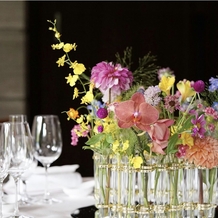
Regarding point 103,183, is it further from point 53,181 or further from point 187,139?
point 53,181

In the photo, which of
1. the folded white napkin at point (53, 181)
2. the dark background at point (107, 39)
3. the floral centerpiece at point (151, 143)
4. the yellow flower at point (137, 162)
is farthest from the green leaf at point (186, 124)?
the dark background at point (107, 39)

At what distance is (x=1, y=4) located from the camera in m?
4.49

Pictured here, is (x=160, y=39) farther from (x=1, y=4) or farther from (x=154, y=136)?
(x=154, y=136)

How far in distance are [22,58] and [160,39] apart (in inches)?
39.6

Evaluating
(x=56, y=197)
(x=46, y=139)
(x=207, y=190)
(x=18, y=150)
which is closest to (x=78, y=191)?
(x=56, y=197)

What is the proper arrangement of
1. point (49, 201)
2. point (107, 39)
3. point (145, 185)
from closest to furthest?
point (145, 185), point (49, 201), point (107, 39)

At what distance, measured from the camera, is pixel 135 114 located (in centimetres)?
129

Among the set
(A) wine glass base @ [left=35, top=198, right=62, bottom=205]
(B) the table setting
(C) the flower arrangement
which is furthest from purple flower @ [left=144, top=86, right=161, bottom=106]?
(A) wine glass base @ [left=35, top=198, right=62, bottom=205]

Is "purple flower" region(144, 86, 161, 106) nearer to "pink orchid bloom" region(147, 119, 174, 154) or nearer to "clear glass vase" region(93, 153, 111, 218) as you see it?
"pink orchid bloom" region(147, 119, 174, 154)

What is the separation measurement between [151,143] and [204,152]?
115 millimetres

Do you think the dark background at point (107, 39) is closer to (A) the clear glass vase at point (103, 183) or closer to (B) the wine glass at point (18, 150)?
(B) the wine glass at point (18, 150)

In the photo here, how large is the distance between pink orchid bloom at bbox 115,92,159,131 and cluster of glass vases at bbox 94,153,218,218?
5.3 inches

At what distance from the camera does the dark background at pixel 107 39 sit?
458 cm

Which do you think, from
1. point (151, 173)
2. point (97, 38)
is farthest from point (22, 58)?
point (151, 173)
